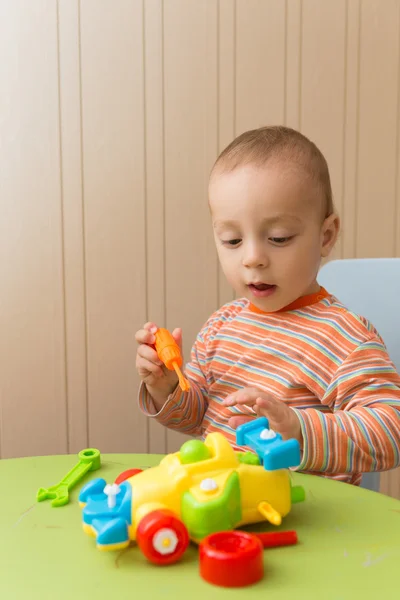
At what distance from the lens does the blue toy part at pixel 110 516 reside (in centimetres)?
53

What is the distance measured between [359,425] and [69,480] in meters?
0.31

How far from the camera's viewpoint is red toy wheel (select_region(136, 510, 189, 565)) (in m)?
0.51

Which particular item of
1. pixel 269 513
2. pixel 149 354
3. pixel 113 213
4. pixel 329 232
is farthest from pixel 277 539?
pixel 113 213

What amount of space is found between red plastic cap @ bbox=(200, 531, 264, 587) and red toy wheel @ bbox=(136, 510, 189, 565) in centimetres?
2

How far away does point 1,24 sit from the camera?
4.61 ft

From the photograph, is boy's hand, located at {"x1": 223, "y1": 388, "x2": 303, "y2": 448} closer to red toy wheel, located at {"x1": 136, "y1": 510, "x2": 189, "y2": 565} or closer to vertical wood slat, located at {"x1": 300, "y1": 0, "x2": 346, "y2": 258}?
red toy wheel, located at {"x1": 136, "y1": 510, "x2": 189, "y2": 565}

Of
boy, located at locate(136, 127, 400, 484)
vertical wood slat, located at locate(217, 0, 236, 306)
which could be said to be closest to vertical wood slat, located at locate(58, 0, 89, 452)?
vertical wood slat, located at locate(217, 0, 236, 306)

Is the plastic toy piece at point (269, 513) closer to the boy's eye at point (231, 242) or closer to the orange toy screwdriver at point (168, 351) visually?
the orange toy screwdriver at point (168, 351)

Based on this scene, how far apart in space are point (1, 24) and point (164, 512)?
1209 millimetres

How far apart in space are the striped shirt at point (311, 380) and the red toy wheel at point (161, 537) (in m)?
0.22

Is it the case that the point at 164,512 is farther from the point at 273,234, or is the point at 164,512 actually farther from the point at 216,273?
the point at 216,273

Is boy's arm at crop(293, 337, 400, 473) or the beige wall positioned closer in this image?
boy's arm at crop(293, 337, 400, 473)

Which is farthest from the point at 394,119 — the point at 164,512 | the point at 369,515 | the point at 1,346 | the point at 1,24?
the point at 164,512

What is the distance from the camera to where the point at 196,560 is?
53 cm
